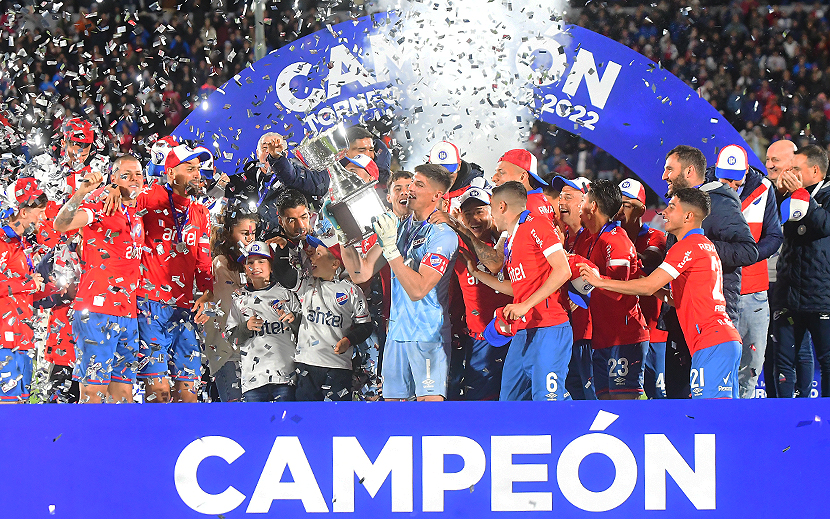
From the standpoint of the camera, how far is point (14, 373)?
12.9ft

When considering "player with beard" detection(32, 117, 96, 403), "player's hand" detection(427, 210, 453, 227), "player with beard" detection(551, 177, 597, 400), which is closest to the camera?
"player's hand" detection(427, 210, 453, 227)

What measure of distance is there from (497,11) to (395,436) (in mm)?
2279

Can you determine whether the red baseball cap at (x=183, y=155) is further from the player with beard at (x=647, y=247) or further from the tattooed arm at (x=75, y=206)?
the player with beard at (x=647, y=247)

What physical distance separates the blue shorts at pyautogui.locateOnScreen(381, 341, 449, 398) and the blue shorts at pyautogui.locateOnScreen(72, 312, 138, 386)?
125cm

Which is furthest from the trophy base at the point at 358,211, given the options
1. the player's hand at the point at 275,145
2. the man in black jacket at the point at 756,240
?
the man in black jacket at the point at 756,240

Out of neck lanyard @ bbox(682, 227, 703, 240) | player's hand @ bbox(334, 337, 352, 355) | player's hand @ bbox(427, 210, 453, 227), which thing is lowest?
player's hand @ bbox(334, 337, 352, 355)

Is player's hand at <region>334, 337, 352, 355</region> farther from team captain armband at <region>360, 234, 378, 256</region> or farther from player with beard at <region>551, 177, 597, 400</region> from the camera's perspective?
player with beard at <region>551, 177, 597, 400</region>

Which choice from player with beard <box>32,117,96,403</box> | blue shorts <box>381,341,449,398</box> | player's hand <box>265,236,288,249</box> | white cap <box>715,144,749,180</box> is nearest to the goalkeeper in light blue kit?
blue shorts <box>381,341,449,398</box>

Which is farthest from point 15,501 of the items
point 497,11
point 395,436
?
point 497,11

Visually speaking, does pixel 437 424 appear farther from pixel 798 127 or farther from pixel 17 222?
pixel 798 127

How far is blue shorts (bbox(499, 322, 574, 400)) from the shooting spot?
3.39 m

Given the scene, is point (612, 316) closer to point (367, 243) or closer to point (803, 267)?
point (803, 267)

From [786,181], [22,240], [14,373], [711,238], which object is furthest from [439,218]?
[14,373]

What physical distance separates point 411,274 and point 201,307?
3.48 ft
